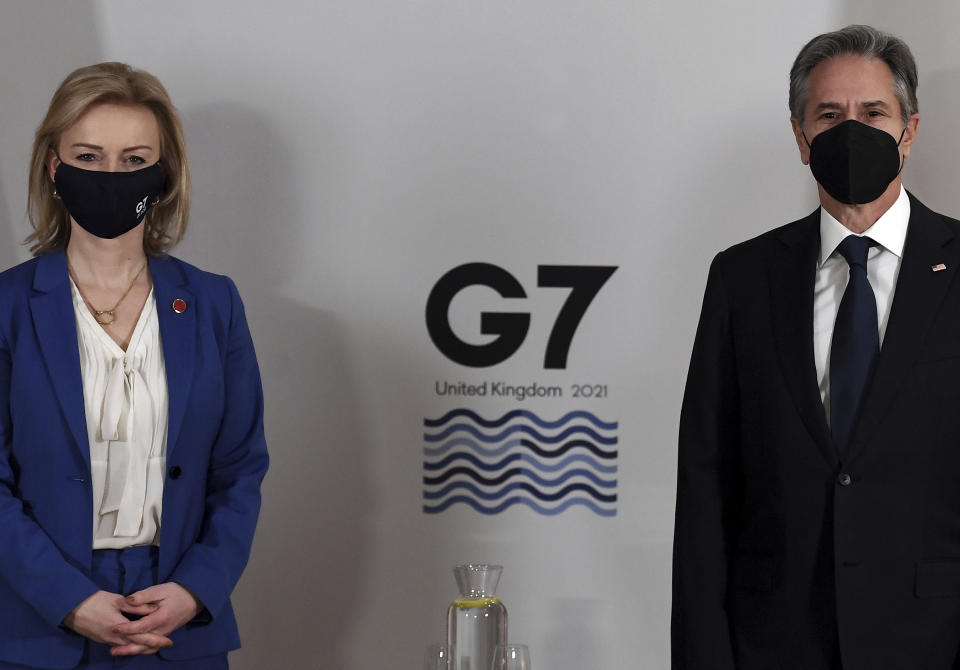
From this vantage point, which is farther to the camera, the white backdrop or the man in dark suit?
the white backdrop

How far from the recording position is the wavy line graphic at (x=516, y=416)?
3066 millimetres

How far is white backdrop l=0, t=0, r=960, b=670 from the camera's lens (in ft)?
9.98

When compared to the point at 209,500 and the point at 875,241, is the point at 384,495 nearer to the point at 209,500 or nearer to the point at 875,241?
the point at 209,500

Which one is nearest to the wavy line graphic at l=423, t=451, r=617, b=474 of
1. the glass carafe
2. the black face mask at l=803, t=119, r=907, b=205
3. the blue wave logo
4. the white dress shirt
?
the blue wave logo

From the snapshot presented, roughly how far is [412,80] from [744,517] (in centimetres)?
167

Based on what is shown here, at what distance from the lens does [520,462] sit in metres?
3.09

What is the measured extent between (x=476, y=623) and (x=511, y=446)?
89cm

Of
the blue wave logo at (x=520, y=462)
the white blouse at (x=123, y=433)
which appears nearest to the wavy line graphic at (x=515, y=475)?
the blue wave logo at (x=520, y=462)

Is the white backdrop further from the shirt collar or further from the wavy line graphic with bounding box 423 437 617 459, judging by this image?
the shirt collar

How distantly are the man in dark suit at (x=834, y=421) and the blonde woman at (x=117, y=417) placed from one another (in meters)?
0.95

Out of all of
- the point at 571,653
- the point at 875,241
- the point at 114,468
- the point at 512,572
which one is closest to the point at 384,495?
the point at 512,572

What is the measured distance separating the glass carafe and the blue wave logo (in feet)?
2.68

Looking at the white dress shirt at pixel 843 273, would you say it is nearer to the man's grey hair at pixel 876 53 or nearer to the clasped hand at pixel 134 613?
the man's grey hair at pixel 876 53

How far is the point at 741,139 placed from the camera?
303 cm
